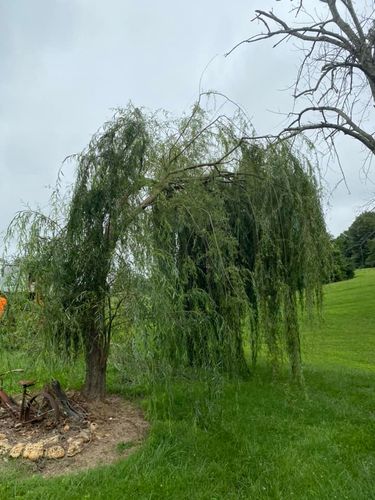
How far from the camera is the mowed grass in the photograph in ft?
12.4

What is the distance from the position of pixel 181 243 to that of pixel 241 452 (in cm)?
235

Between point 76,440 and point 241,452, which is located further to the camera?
point 241,452

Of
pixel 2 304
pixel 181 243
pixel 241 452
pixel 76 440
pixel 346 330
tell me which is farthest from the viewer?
pixel 346 330

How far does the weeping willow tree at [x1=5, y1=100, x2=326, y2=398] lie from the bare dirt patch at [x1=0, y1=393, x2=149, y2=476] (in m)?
0.70

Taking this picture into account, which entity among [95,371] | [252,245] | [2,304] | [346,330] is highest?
[252,245]

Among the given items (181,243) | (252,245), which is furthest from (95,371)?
(252,245)

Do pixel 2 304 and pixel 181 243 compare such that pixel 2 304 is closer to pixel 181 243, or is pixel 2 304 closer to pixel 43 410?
pixel 43 410

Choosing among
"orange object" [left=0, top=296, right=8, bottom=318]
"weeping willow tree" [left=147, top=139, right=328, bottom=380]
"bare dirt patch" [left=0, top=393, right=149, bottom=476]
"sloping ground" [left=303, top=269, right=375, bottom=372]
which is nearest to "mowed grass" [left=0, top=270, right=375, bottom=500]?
"bare dirt patch" [left=0, top=393, right=149, bottom=476]

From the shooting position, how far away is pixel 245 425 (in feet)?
17.4

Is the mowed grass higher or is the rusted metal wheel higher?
the rusted metal wheel

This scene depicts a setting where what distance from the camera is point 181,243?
5.61m

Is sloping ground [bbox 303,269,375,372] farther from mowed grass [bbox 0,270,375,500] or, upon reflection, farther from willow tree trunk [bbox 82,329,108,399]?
willow tree trunk [bbox 82,329,108,399]

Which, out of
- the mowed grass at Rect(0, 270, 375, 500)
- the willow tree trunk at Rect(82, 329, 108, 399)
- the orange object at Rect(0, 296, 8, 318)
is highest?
the orange object at Rect(0, 296, 8, 318)

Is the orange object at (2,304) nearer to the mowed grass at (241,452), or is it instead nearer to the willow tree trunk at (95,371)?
the willow tree trunk at (95,371)
